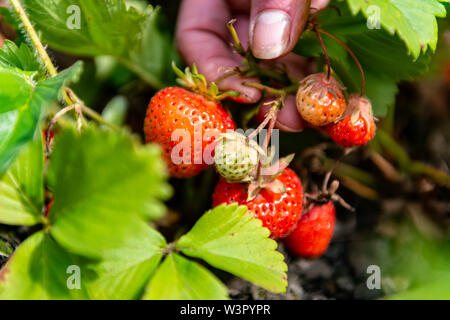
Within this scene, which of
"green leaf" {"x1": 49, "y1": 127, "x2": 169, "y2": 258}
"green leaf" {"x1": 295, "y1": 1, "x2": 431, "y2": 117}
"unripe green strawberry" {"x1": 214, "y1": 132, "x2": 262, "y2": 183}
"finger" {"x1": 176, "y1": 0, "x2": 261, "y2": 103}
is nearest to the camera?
"green leaf" {"x1": 49, "y1": 127, "x2": 169, "y2": 258}

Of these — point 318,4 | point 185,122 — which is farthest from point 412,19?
point 185,122

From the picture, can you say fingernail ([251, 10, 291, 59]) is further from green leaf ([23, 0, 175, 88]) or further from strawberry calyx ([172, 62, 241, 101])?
green leaf ([23, 0, 175, 88])

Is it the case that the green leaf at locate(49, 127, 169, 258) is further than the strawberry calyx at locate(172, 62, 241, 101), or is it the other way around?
the strawberry calyx at locate(172, 62, 241, 101)

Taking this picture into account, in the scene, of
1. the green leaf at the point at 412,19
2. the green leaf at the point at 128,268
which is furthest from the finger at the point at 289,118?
the green leaf at the point at 128,268

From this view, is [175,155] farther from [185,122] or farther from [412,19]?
[412,19]

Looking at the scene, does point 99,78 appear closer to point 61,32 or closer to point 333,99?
point 61,32

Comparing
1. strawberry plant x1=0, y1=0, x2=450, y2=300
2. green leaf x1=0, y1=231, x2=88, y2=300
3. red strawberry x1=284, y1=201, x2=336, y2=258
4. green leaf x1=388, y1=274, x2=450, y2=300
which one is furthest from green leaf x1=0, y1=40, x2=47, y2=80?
green leaf x1=388, y1=274, x2=450, y2=300
